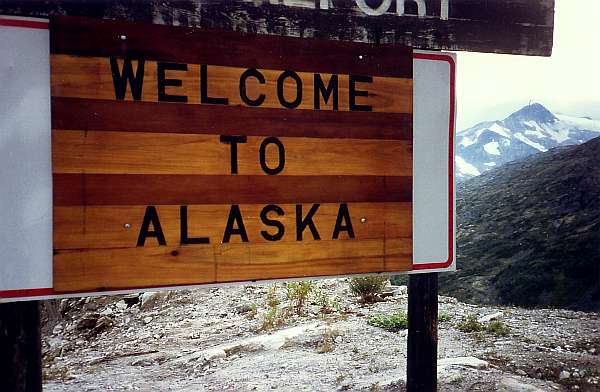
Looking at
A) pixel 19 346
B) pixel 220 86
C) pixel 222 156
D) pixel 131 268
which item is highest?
pixel 220 86

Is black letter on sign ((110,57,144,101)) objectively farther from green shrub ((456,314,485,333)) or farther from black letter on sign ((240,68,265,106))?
green shrub ((456,314,485,333))

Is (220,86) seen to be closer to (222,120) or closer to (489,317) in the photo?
(222,120)

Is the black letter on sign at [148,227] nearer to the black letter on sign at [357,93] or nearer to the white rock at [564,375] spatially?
the black letter on sign at [357,93]

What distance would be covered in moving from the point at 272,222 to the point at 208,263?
0.37 m

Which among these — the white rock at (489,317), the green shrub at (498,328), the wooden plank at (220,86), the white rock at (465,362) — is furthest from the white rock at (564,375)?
the wooden plank at (220,86)

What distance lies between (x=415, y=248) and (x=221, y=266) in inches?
41.8

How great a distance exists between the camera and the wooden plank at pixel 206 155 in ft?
6.93

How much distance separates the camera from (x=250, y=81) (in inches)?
92.1

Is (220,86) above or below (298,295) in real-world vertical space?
above

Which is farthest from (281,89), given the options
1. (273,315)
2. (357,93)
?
(273,315)

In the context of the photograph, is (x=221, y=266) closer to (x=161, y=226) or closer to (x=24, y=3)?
(x=161, y=226)

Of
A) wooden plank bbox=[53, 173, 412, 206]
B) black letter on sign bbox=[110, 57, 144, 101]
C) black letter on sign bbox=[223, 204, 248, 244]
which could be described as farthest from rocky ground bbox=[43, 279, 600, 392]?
black letter on sign bbox=[110, 57, 144, 101]

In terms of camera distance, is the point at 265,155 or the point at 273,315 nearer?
the point at 265,155

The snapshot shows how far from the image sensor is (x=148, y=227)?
2186mm
